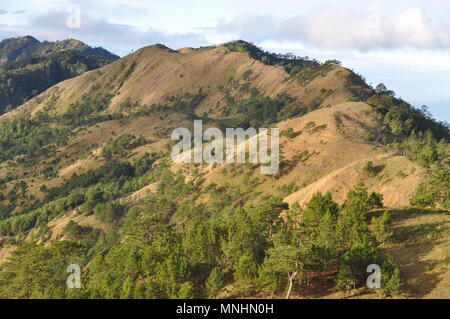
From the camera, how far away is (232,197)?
67.6 metres

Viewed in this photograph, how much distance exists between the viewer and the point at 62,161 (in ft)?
420

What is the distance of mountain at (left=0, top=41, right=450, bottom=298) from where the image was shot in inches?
1277

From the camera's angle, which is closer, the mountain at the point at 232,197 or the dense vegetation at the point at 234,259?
the dense vegetation at the point at 234,259

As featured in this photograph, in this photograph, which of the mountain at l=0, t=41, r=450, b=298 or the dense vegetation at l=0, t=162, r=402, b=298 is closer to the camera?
the dense vegetation at l=0, t=162, r=402, b=298

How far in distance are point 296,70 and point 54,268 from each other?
134170 mm

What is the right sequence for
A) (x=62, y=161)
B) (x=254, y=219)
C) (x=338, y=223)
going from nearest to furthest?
1. (x=338, y=223)
2. (x=254, y=219)
3. (x=62, y=161)

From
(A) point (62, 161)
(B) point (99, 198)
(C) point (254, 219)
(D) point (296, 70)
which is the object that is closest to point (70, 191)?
(B) point (99, 198)

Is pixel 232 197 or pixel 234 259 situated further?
pixel 232 197

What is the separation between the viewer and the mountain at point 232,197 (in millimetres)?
32438

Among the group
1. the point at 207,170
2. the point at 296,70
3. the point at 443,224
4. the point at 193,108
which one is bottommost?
the point at 443,224

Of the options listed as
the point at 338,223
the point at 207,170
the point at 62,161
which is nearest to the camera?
the point at 338,223

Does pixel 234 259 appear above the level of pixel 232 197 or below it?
below

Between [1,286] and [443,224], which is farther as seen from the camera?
[1,286]
